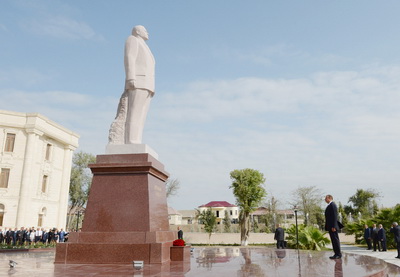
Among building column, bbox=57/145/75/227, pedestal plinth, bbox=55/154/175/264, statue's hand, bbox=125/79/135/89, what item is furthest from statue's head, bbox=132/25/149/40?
building column, bbox=57/145/75/227

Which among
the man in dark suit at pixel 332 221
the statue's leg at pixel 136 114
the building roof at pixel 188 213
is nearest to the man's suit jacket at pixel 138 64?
the statue's leg at pixel 136 114

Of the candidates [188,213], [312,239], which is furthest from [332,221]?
[188,213]

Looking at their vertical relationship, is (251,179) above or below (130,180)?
above

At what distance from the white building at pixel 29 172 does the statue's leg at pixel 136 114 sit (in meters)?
26.6

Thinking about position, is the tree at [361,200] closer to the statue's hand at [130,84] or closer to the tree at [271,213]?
the tree at [271,213]

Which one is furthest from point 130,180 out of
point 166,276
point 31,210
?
point 31,210

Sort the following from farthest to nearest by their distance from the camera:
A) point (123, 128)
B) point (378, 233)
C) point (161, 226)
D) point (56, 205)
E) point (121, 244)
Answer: point (56, 205) → point (378, 233) → point (123, 128) → point (161, 226) → point (121, 244)

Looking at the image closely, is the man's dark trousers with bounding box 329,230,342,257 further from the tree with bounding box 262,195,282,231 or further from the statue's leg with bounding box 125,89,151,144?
the tree with bounding box 262,195,282,231

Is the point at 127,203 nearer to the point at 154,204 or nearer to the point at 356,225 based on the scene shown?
the point at 154,204

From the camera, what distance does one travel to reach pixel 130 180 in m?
8.19

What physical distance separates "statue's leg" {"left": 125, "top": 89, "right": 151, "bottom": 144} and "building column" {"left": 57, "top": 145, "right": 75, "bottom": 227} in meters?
31.3

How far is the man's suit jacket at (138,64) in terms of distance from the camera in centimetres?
918

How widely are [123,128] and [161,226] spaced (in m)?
2.86

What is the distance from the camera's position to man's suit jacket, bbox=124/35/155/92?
9.18m
